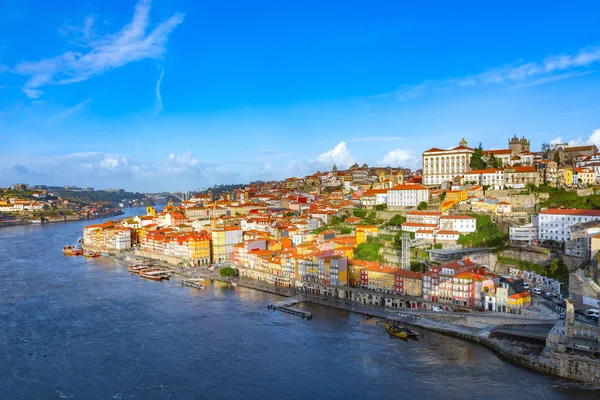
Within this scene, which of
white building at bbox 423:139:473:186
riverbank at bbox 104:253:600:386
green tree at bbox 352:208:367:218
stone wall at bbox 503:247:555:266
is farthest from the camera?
white building at bbox 423:139:473:186

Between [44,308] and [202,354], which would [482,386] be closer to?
[202,354]

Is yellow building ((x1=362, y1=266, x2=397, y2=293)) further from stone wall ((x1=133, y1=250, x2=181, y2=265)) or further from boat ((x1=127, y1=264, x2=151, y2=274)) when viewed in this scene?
stone wall ((x1=133, y1=250, x2=181, y2=265))

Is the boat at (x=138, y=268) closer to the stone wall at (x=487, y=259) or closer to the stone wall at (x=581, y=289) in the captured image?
the stone wall at (x=487, y=259)

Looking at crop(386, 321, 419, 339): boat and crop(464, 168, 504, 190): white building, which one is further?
crop(464, 168, 504, 190): white building

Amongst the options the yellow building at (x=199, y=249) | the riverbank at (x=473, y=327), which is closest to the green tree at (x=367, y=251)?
the riverbank at (x=473, y=327)

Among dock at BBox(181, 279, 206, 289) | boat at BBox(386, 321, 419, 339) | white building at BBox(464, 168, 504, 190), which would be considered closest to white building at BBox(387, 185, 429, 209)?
white building at BBox(464, 168, 504, 190)

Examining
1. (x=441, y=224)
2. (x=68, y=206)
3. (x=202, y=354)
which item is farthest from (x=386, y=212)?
(x=68, y=206)
